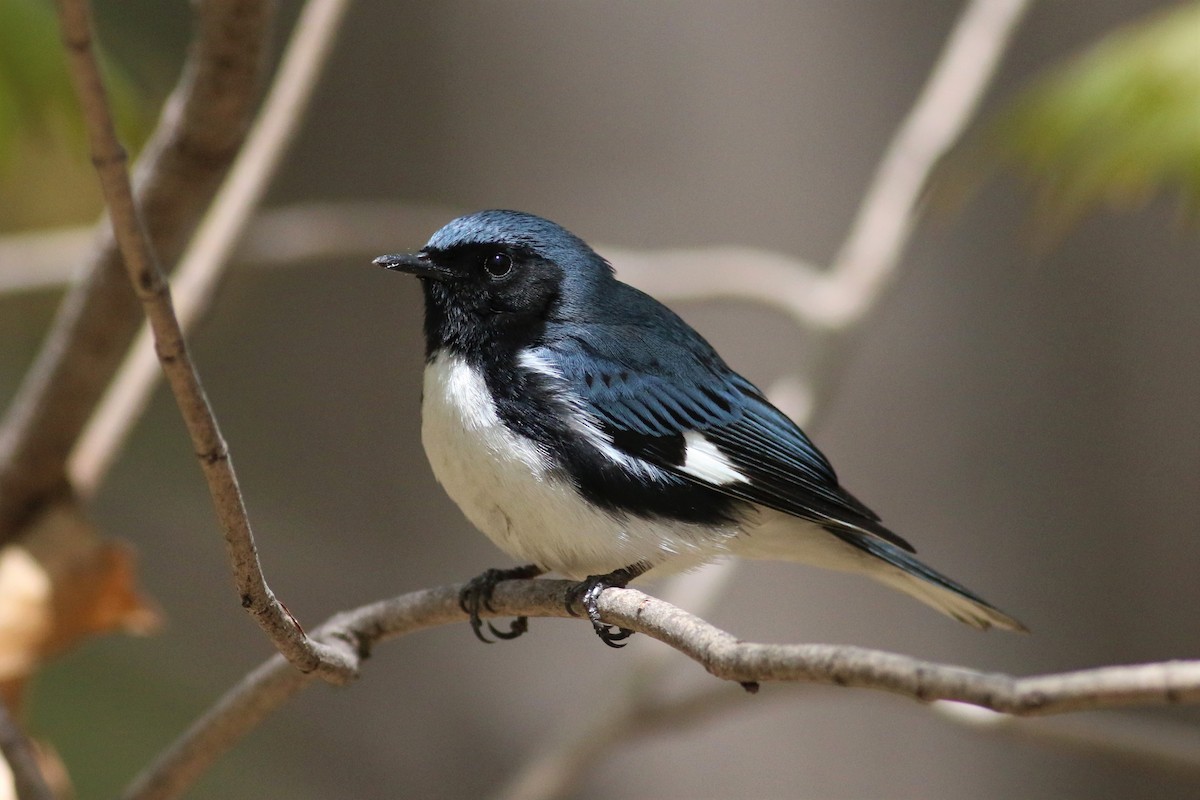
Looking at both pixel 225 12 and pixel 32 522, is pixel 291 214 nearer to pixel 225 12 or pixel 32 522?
pixel 32 522

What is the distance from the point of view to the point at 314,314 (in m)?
4.26

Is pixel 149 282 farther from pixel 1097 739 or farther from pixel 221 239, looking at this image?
pixel 1097 739

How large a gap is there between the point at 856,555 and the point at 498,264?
90 centimetres

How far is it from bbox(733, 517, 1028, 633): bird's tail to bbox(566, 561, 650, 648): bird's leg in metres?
Answer: 0.24

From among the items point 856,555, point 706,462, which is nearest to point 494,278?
point 706,462

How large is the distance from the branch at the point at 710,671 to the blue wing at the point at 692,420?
39 cm

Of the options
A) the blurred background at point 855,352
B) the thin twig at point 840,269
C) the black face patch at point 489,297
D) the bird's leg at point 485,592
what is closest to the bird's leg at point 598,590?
the bird's leg at point 485,592

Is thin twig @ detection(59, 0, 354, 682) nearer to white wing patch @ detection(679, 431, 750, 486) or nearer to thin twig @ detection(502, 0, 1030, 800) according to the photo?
white wing patch @ detection(679, 431, 750, 486)

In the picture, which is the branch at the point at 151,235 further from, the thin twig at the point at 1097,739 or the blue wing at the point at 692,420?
the thin twig at the point at 1097,739

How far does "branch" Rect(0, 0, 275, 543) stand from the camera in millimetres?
2105

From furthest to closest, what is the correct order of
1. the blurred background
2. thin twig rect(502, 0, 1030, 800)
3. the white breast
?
the blurred background
thin twig rect(502, 0, 1030, 800)
the white breast

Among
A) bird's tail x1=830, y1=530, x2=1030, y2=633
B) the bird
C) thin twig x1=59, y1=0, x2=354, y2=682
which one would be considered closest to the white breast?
the bird

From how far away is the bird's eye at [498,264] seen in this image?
2.30m

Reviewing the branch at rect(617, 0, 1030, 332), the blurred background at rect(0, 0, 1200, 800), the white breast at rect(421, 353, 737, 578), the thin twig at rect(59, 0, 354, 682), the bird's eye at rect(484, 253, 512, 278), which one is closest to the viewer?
the thin twig at rect(59, 0, 354, 682)
